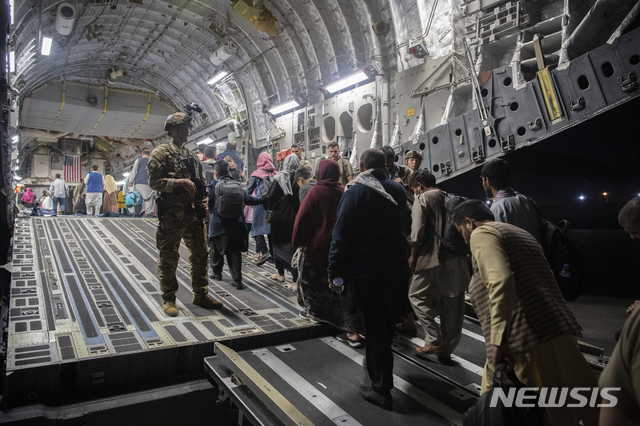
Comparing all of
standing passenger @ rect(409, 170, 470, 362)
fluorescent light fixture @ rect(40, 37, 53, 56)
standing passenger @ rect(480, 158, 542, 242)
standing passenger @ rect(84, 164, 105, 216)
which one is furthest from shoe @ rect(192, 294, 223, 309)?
fluorescent light fixture @ rect(40, 37, 53, 56)

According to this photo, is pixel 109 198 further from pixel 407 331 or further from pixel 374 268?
pixel 374 268

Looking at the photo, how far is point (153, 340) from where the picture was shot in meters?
3.26

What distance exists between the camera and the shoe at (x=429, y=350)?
3.42 meters

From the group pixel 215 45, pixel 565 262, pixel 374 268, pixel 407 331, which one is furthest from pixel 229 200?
pixel 215 45

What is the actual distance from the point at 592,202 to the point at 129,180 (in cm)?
1330

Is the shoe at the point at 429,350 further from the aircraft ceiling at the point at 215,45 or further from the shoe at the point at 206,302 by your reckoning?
the aircraft ceiling at the point at 215,45

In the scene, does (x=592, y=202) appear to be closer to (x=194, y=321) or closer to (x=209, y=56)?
(x=194, y=321)

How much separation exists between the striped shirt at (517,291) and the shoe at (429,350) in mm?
1538

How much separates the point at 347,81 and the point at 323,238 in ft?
31.0

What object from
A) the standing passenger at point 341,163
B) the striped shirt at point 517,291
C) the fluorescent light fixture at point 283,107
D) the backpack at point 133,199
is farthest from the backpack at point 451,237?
the fluorescent light fixture at point 283,107

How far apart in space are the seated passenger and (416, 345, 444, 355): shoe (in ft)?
4.98

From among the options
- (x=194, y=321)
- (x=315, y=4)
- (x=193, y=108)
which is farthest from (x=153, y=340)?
(x=315, y=4)

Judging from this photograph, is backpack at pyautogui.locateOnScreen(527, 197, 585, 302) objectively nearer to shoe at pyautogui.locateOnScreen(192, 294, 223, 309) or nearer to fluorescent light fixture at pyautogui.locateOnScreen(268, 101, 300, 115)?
shoe at pyautogui.locateOnScreen(192, 294, 223, 309)

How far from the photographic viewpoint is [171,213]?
13.1 ft
